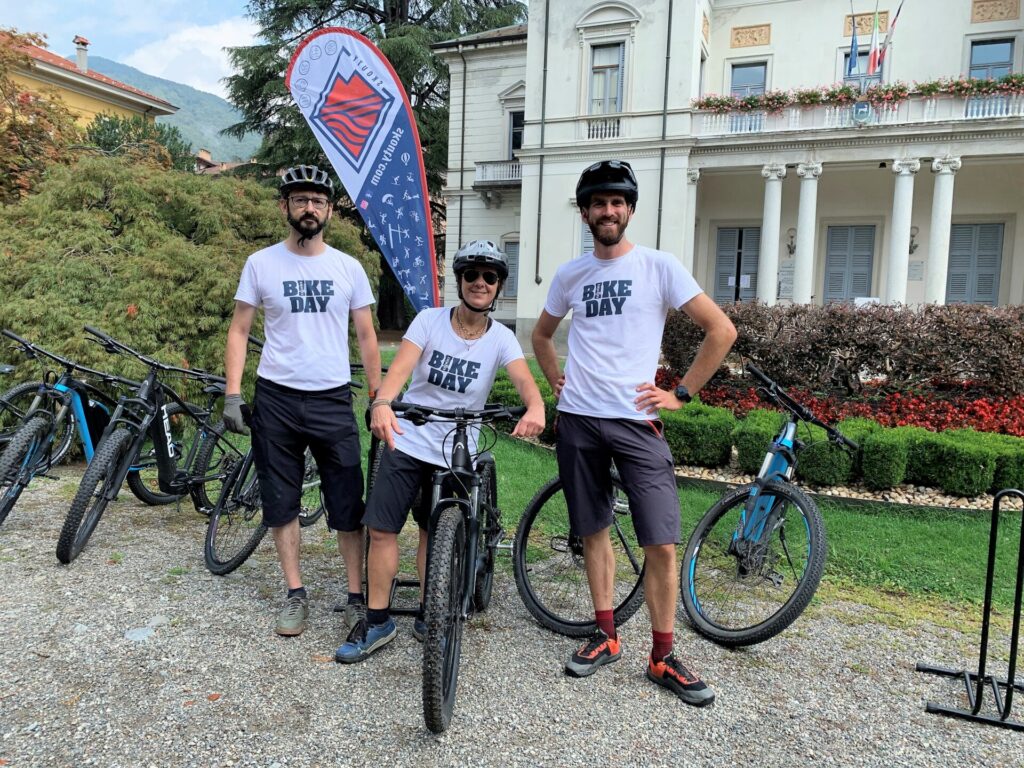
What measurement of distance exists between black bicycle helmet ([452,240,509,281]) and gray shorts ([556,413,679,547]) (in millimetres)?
719

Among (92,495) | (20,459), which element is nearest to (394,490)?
(92,495)

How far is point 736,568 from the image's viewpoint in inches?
142

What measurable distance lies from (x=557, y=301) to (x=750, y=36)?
789 inches

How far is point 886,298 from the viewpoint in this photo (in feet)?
56.1

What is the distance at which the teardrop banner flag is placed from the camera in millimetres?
5625

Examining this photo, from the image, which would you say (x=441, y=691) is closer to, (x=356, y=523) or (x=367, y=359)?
(x=356, y=523)

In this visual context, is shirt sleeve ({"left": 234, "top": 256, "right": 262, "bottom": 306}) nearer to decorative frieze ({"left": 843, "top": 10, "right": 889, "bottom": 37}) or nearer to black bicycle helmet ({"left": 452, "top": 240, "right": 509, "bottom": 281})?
black bicycle helmet ({"left": 452, "top": 240, "right": 509, "bottom": 281})

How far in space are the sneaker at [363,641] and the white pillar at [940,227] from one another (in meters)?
17.0

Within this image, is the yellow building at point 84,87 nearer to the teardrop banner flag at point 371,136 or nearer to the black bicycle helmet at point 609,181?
the teardrop banner flag at point 371,136

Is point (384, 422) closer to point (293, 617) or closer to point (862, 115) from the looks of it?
point (293, 617)

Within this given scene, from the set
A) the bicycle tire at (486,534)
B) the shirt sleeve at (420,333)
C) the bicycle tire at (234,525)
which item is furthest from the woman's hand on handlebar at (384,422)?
the bicycle tire at (234,525)

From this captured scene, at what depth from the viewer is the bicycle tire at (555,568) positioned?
3.47 meters

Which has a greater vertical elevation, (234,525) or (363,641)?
(234,525)

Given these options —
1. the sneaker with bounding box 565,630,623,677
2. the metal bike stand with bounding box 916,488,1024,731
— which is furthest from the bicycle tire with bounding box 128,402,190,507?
the metal bike stand with bounding box 916,488,1024,731
